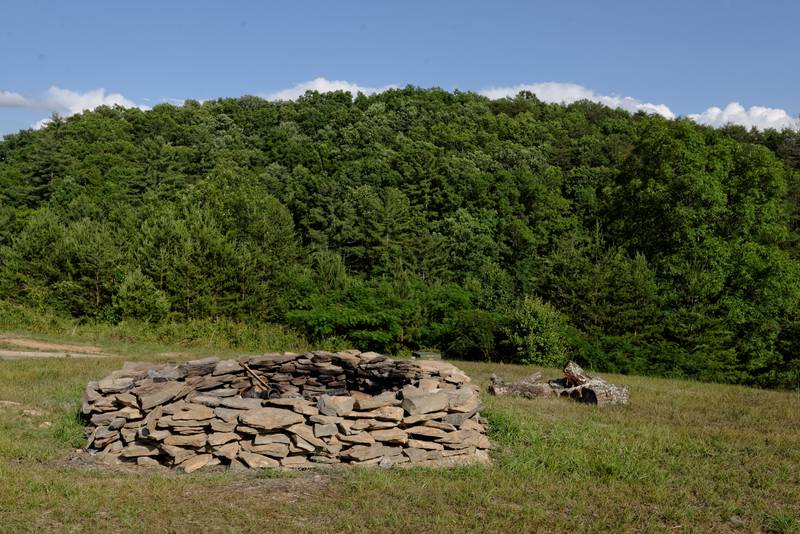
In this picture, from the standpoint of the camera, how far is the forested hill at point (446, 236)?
1141 inches

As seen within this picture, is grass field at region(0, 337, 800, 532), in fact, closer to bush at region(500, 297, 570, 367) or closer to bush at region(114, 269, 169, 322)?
bush at region(500, 297, 570, 367)

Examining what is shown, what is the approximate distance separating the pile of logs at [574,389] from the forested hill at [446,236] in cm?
894

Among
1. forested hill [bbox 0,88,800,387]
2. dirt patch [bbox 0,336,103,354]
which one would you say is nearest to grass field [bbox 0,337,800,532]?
dirt patch [bbox 0,336,103,354]

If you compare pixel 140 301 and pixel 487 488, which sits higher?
pixel 140 301

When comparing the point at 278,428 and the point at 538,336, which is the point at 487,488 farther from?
the point at 538,336

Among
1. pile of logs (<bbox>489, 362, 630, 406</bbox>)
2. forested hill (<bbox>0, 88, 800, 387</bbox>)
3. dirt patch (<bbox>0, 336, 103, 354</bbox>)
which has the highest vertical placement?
forested hill (<bbox>0, 88, 800, 387</bbox>)

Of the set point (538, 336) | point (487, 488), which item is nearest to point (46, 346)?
point (538, 336)

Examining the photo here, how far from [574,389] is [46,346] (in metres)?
20.4

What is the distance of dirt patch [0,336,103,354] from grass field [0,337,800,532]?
12185 mm

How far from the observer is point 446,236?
170 feet

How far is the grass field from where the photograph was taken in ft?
23.5

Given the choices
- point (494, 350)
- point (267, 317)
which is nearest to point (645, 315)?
point (494, 350)

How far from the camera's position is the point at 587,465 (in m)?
9.41

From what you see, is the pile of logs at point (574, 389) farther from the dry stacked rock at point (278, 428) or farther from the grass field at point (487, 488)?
the dry stacked rock at point (278, 428)
